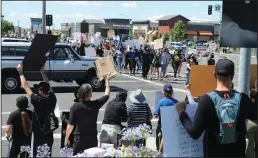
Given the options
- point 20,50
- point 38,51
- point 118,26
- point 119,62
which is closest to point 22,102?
point 38,51

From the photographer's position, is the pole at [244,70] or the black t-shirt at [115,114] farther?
the black t-shirt at [115,114]

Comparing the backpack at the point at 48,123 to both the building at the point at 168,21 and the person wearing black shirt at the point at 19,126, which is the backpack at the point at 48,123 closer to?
the person wearing black shirt at the point at 19,126

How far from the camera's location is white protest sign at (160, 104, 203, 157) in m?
3.53

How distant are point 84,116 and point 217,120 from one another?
2.08 metres

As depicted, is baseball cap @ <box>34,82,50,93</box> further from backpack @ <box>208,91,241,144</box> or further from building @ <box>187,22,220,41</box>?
building @ <box>187,22,220,41</box>

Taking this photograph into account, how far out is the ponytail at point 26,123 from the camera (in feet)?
18.5

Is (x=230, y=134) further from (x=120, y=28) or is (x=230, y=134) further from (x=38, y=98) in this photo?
(x=120, y=28)

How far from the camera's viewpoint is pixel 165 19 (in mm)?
135250

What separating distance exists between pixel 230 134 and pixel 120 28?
416 feet

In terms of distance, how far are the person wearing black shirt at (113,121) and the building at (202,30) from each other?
12519 centimetres

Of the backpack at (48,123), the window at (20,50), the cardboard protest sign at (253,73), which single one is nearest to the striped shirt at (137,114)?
the backpack at (48,123)

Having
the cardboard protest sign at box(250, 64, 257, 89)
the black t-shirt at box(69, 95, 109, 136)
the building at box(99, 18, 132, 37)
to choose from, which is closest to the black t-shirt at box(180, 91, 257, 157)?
the cardboard protest sign at box(250, 64, 257, 89)

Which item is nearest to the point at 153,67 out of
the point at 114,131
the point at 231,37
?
the point at 114,131

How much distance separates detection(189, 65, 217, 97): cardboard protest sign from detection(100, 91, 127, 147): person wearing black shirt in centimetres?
177
